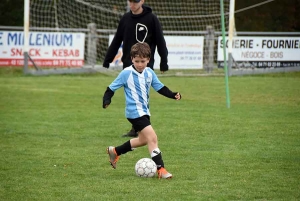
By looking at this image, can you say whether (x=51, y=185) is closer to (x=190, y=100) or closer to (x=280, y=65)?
(x=190, y=100)

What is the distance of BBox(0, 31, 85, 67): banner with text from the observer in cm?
2097

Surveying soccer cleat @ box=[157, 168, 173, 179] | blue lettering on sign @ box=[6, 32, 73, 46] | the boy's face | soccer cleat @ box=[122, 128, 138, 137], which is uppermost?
the boy's face

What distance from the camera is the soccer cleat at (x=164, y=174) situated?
6.57 meters

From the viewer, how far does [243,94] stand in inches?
617

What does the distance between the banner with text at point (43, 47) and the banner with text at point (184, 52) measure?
138 cm

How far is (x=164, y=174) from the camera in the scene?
6594 mm

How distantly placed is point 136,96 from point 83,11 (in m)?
18.0

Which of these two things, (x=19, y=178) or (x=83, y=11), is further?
(x=83, y=11)

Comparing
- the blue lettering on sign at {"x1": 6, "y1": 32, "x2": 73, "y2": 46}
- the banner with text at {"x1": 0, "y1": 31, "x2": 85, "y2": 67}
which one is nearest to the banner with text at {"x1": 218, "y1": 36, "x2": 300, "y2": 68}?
the banner with text at {"x1": 0, "y1": 31, "x2": 85, "y2": 67}

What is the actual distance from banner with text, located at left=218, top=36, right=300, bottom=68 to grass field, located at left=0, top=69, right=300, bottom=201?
571 centimetres

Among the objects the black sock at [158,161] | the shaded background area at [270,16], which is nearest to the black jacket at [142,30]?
the black sock at [158,161]

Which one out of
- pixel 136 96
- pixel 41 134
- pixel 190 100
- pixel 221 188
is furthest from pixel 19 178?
pixel 190 100

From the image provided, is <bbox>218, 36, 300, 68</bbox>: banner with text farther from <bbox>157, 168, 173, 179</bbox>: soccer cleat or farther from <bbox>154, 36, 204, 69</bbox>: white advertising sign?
<bbox>157, 168, 173, 179</bbox>: soccer cleat

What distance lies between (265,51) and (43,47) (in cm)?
683
